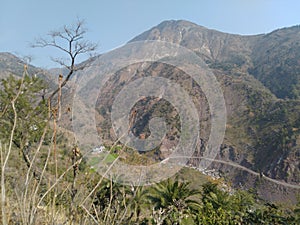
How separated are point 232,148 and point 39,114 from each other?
142ft

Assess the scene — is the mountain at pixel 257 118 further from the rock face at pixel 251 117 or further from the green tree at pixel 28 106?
the green tree at pixel 28 106

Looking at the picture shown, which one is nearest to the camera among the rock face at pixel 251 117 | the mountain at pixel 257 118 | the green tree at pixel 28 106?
the green tree at pixel 28 106

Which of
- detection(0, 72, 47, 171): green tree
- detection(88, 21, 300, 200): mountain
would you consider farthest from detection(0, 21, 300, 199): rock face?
detection(0, 72, 47, 171): green tree

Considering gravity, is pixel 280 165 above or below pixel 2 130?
below

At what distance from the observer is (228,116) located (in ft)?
185

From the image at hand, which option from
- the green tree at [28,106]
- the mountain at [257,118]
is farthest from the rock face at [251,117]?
the green tree at [28,106]

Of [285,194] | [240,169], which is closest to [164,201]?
[285,194]

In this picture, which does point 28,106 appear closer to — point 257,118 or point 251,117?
point 257,118

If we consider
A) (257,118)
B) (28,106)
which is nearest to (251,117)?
(257,118)

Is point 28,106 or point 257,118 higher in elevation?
point 28,106

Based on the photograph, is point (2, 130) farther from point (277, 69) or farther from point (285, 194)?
point (277, 69)

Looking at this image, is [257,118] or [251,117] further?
[251,117]

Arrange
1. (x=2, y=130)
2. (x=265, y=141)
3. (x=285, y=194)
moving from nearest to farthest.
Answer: (x=2, y=130), (x=285, y=194), (x=265, y=141)

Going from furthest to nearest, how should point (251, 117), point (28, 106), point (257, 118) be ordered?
point (251, 117)
point (257, 118)
point (28, 106)
